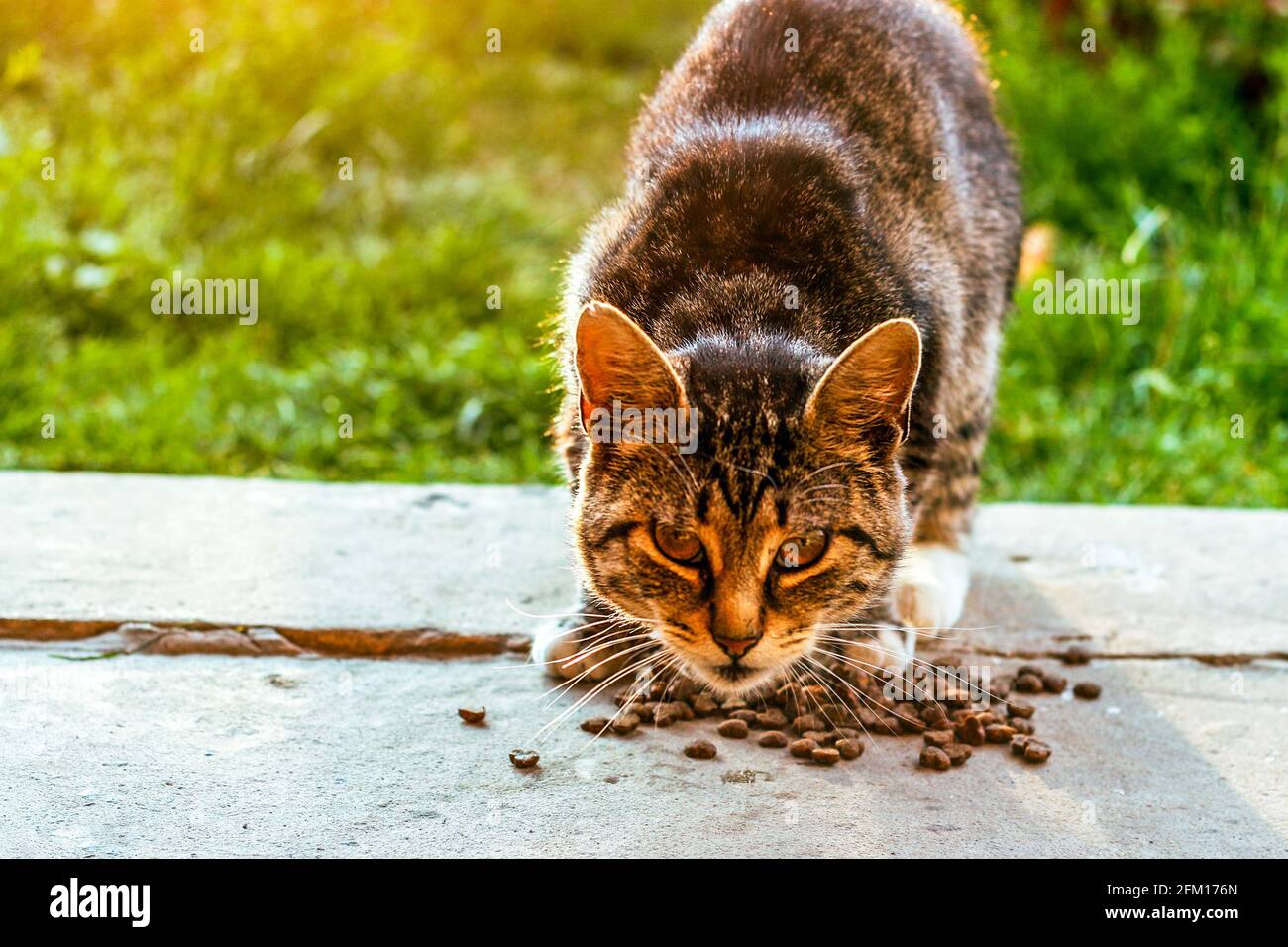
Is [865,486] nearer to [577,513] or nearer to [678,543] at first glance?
[678,543]

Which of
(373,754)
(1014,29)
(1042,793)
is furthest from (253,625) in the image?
(1014,29)

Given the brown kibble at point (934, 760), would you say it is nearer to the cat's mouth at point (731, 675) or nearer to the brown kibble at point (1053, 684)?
the cat's mouth at point (731, 675)

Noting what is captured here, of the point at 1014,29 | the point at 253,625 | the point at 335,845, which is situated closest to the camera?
the point at 335,845

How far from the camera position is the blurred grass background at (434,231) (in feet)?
17.4

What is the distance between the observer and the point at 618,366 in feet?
9.29

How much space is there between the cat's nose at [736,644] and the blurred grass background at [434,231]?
2.21m

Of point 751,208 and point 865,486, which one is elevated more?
point 751,208

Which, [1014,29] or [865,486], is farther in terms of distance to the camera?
[1014,29]

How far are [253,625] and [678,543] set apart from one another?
117 cm

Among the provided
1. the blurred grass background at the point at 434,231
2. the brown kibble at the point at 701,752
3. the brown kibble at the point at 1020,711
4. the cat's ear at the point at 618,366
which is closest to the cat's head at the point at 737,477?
the cat's ear at the point at 618,366

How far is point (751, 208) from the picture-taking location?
3.26 m

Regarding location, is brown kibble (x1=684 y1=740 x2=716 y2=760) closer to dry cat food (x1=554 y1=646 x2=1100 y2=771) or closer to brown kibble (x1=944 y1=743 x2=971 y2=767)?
dry cat food (x1=554 y1=646 x2=1100 y2=771)

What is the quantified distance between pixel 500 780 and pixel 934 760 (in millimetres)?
882

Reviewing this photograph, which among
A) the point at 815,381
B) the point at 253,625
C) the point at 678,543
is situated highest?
the point at 815,381
